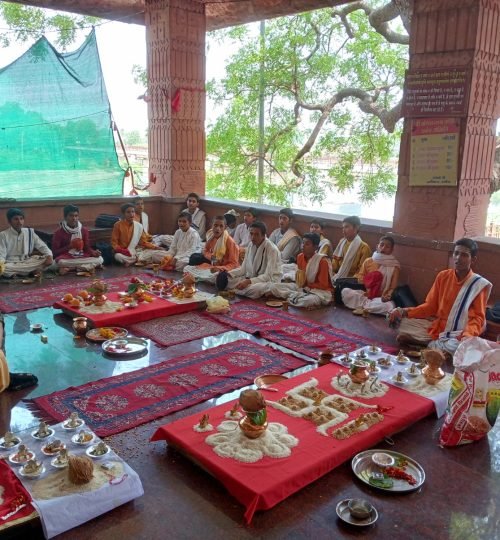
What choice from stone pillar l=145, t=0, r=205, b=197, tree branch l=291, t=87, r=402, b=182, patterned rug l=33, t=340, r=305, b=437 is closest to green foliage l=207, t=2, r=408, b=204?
tree branch l=291, t=87, r=402, b=182

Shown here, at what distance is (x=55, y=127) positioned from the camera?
29.8 ft

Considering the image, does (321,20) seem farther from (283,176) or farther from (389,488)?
(389,488)

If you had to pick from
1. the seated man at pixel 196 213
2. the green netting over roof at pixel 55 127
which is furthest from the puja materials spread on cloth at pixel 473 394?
the green netting over roof at pixel 55 127

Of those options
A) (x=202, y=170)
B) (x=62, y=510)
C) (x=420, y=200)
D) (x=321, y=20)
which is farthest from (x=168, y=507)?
(x=321, y=20)

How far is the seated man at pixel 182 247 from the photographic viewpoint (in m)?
7.98

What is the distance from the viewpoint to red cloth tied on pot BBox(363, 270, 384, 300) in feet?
20.3

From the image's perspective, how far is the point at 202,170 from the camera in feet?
33.3

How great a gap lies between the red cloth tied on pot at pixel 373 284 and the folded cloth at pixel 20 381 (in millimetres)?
3833

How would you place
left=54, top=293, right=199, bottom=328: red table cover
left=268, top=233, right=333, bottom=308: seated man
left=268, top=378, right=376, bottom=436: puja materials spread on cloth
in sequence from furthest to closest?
left=268, top=233, right=333, bottom=308: seated man < left=54, top=293, right=199, bottom=328: red table cover < left=268, top=378, right=376, bottom=436: puja materials spread on cloth

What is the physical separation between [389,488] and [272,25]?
474 inches

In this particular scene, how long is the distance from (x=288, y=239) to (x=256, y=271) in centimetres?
129

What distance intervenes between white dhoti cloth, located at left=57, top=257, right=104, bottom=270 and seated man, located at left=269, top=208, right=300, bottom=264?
278 centimetres

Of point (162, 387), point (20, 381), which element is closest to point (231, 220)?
point (162, 387)

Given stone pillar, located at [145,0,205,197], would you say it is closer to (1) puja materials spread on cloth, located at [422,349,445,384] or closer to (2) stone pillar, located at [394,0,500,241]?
(2) stone pillar, located at [394,0,500,241]
